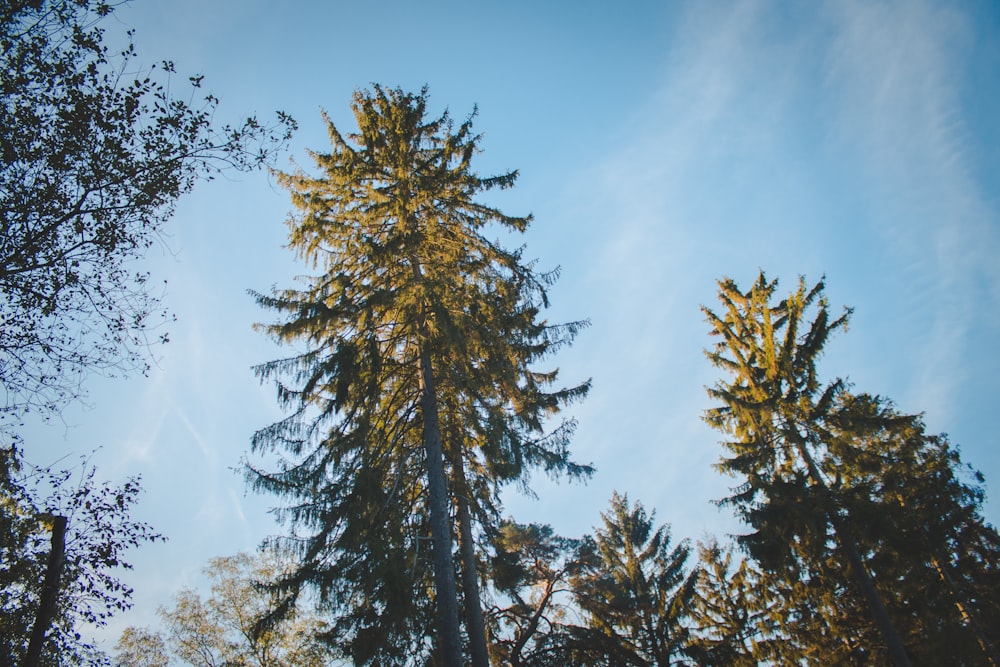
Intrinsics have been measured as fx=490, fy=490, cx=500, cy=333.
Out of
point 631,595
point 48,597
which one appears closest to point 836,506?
point 631,595

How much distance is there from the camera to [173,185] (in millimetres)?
6684

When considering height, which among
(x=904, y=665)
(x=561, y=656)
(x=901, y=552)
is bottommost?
(x=904, y=665)

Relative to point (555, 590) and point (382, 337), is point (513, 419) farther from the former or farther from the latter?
point (555, 590)

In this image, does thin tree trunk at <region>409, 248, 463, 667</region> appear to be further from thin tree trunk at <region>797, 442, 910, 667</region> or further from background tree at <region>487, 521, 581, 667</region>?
thin tree trunk at <region>797, 442, 910, 667</region>

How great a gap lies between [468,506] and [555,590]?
4.24m

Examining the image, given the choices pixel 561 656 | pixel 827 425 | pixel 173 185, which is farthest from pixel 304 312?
pixel 827 425

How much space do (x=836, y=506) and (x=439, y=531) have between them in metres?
9.88

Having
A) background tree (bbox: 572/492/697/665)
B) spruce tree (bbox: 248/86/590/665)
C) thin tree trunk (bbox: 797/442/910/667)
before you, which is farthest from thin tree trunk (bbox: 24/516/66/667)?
thin tree trunk (bbox: 797/442/910/667)

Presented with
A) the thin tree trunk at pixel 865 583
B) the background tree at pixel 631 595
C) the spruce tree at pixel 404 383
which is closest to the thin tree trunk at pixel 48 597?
the spruce tree at pixel 404 383

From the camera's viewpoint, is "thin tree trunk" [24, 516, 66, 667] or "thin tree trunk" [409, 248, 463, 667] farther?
"thin tree trunk" [409, 248, 463, 667]

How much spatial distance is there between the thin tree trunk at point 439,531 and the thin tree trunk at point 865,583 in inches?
371

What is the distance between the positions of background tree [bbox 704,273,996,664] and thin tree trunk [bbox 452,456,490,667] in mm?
7595

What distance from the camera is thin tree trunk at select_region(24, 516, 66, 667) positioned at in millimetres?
5859

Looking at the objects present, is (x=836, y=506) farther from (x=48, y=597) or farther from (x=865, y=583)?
(x=48, y=597)
